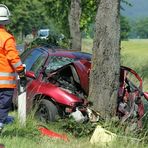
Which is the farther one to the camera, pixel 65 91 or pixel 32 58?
pixel 32 58

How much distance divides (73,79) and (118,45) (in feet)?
3.65

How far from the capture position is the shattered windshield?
11789 millimetres

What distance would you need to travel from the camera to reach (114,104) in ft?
35.4

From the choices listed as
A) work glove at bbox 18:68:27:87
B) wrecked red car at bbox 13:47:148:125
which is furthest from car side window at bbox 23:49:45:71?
work glove at bbox 18:68:27:87

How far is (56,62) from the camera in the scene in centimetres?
1206

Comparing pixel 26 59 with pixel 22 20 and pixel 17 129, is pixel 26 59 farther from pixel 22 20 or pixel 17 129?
pixel 22 20

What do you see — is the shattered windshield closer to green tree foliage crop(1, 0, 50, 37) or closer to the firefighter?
the firefighter

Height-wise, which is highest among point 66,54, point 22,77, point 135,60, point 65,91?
point 22,77

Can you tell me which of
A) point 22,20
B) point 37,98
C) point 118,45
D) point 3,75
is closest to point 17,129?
point 3,75

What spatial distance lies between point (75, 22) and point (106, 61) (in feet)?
35.2

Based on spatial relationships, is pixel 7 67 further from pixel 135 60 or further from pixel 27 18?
pixel 27 18

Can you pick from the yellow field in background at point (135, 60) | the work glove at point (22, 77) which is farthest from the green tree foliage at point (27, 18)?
the work glove at point (22, 77)

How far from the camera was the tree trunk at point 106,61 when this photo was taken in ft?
35.3

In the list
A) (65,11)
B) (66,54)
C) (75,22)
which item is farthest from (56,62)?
(65,11)
